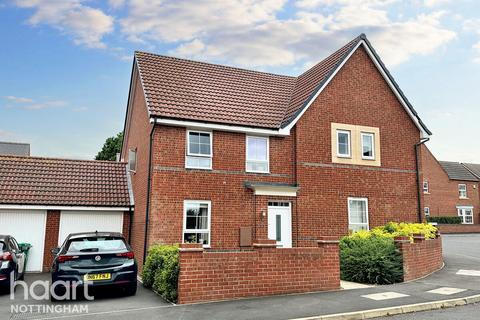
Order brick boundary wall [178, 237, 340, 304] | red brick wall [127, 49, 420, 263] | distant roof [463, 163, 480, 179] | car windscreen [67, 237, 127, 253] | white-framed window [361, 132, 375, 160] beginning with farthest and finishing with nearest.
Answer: distant roof [463, 163, 480, 179] < white-framed window [361, 132, 375, 160] < red brick wall [127, 49, 420, 263] < car windscreen [67, 237, 127, 253] < brick boundary wall [178, 237, 340, 304]

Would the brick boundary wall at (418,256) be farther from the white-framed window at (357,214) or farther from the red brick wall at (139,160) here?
the red brick wall at (139,160)

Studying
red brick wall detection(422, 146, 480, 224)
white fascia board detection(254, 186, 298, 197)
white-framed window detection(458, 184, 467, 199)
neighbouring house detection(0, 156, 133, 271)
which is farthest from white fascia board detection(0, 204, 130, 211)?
white-framed window detection(458, 184, 467, 199)

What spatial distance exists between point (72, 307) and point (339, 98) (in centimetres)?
1320

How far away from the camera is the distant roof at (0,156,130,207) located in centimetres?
1550

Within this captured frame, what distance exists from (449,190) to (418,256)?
37.7 meters

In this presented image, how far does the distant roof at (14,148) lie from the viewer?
32.0 m

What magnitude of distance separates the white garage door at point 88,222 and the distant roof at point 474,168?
153ft

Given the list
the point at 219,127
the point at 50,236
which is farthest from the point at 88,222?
the point at 219,127

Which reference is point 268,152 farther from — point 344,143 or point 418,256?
A: point 418,256

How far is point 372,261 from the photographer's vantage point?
1185cm

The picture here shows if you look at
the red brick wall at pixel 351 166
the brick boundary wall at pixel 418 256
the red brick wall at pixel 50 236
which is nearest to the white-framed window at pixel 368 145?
the red brick wall at pixel 351 166

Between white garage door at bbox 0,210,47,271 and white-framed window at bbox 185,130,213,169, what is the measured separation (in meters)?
6.06

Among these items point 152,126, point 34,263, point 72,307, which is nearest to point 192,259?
point 72,307

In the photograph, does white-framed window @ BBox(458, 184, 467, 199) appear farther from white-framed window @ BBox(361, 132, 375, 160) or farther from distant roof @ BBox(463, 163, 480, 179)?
white-framed window @ BBox(361, 132, 375, 160)
